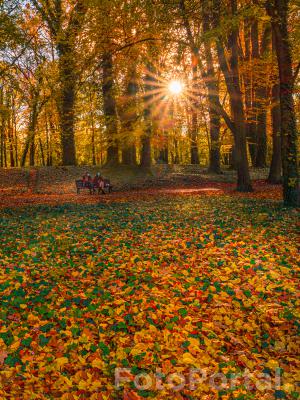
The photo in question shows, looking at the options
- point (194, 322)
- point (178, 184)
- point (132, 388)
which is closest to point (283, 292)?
point (194, 322)

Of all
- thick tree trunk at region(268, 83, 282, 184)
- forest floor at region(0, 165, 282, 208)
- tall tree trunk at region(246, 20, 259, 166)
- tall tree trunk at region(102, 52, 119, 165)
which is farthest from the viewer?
tall tree trunk at region(246, 20, 259, 166)

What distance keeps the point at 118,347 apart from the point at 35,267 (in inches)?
121

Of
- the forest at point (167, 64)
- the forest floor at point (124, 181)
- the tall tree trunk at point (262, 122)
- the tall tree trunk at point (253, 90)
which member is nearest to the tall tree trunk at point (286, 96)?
the forest at point (167, 64)

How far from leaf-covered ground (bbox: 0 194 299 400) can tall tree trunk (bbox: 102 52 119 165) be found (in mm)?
10797

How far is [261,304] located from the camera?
15.9 ft

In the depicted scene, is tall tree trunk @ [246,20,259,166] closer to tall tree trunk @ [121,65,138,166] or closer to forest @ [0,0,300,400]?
forest @ [0,0,300,400]

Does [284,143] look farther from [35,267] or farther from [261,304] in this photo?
[35,267]

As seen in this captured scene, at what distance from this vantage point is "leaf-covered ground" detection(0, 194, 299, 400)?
3.31 meters

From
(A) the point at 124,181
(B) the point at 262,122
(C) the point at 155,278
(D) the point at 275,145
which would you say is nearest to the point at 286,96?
(D) the point at 275,145

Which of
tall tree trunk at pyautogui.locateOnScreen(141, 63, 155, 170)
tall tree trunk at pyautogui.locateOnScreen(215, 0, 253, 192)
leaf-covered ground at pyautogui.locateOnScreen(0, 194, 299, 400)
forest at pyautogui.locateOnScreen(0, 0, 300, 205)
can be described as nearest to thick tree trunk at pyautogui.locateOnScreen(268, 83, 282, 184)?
forest at pyautogui.locateOnScreen(0, 0, 300, 205)

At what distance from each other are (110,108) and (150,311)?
63.1 ft

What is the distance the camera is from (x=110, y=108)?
21938mm

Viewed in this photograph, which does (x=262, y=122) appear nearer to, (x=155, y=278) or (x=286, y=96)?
(x=286, y=96)

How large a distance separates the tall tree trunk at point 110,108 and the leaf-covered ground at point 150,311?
10797 mm
